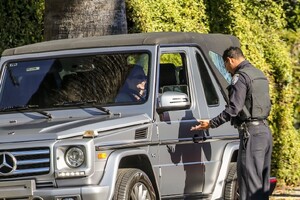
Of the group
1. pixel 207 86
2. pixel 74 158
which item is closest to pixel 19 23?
pixel 207 86

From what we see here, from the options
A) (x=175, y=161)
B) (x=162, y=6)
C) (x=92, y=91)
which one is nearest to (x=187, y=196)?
(x=175, y=161)

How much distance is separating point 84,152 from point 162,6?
6782mm

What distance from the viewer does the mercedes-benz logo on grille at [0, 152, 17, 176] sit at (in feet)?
28.5

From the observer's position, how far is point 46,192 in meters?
8.55

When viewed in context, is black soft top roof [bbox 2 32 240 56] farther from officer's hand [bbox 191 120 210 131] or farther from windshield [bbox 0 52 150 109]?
officer's hand [bbox 191 120 210 131]

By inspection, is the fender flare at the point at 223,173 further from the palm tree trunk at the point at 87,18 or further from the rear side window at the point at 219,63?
the palm tree trunk at the point at 87,18

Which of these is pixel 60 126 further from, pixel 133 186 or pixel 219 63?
pixel 219 63

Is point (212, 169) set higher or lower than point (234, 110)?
lower

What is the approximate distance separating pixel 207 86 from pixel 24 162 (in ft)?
8.68

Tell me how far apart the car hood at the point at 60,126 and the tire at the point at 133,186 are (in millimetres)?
425

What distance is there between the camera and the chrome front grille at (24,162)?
863 centimetres

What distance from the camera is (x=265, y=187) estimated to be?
33.1ft

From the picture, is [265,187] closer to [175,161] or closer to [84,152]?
[175,161]

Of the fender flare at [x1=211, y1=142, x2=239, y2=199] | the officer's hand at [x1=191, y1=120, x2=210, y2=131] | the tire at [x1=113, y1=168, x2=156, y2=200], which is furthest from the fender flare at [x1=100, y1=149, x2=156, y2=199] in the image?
the fender flare at [x1=211, y1=142, x2=239, y2=199]
